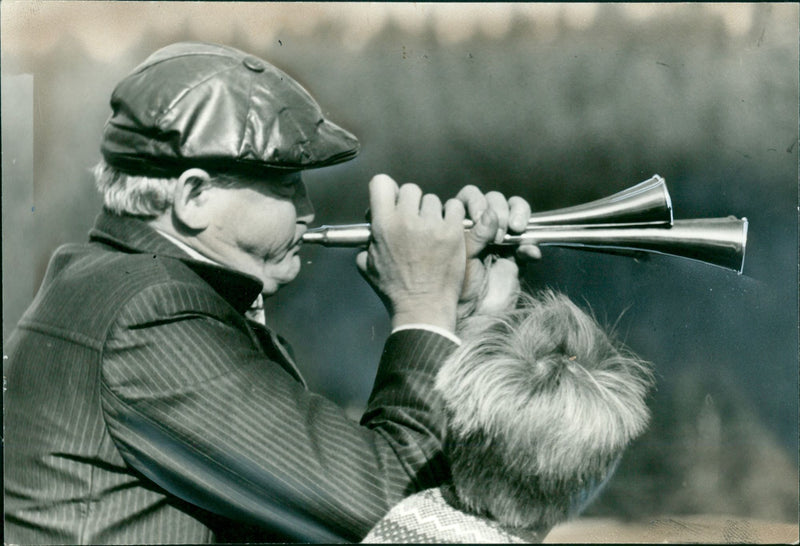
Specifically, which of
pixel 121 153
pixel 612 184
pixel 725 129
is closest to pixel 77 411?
pixel 121 153

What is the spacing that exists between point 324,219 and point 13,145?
28.2 inches

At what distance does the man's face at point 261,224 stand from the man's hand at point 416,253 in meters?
0.17

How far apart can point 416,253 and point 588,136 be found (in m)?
0.57

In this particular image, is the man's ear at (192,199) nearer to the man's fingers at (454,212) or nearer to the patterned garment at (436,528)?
the man's fingers at (454,212)

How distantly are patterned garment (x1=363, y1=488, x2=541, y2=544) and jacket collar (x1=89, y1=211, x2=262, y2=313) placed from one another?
Result: 0.52m

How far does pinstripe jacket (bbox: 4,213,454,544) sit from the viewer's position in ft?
4.54

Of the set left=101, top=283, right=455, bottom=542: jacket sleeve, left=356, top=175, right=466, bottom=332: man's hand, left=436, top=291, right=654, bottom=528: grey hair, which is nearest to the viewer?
left=436, top=291, right=654, bottom=528: grey hair

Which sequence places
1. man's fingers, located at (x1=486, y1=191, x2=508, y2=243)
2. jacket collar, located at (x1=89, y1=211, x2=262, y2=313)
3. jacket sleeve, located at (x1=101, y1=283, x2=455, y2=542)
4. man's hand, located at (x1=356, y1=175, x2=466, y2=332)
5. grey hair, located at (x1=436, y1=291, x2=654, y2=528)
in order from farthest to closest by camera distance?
man's fingers, located at (x1=486, y1=191, x2=508, y2=243)
man's hand, located at (x1=356, y1=175, x2=466, y2=332)
jacket collar, located at (x1=89, y1=211, x2=262, y2=313)
jacket sleeve, located at (x1=101, y1=283, x2=455, y2=542)
grey hair, located at (x1=436, y1=291, x2=654, y2=528)

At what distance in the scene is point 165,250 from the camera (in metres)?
1.55

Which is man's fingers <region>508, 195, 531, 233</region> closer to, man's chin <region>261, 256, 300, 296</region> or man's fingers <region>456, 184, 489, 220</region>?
man's fingers <region>456, 184, 489, 220</region>

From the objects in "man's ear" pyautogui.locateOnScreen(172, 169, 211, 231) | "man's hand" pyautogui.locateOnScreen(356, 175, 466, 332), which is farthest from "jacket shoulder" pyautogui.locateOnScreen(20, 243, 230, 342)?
"man's hand" pyautogui.locateOnScreen(356, 175, 466, 332)

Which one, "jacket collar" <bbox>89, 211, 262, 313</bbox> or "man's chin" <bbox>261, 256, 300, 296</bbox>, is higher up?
"jacket collar" <bbox>89, 211, 262, 313</bbox>

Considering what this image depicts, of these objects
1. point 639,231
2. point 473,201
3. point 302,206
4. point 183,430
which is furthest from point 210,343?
point 639,231

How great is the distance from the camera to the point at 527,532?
128 cm
